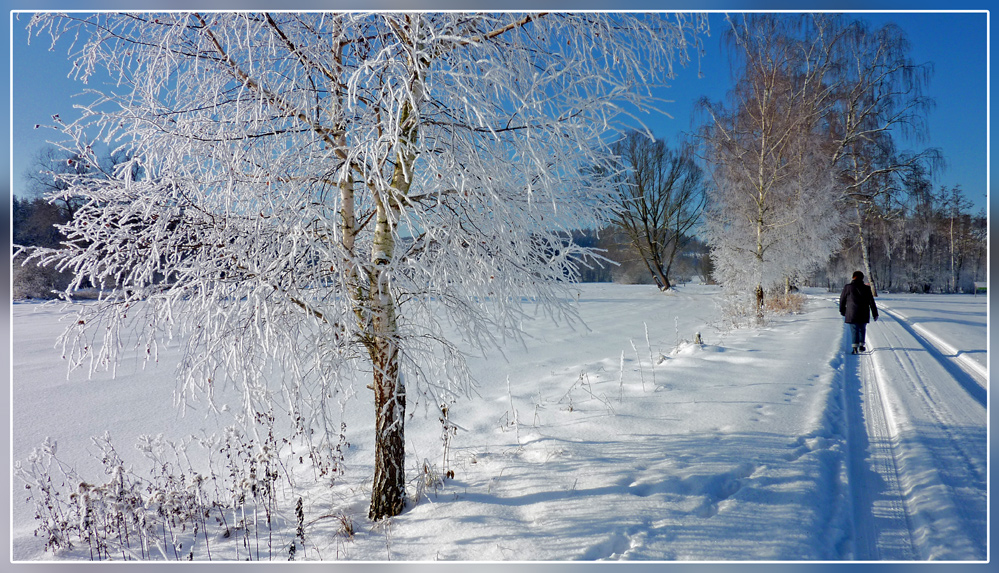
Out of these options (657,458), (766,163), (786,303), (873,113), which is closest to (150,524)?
(657,458)

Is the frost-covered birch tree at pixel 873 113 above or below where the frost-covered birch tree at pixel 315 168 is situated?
above

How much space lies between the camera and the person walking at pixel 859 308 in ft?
19.7

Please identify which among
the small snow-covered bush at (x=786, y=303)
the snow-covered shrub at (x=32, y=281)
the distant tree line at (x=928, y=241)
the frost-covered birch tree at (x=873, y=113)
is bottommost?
the small snow-covered bush at (x=786, y=303)

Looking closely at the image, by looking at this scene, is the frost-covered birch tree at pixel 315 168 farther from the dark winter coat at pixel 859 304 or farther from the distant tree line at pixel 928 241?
the dark winter coat at pixel 859 304

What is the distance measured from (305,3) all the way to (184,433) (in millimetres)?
3477

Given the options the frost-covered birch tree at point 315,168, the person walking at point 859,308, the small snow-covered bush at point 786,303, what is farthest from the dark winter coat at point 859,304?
the frost-covered birch tree at point 315,168

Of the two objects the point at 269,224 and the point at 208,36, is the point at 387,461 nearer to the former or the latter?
the point at 269,224

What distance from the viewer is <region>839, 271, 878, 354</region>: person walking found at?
19.7 feet

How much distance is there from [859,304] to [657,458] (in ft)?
16.3

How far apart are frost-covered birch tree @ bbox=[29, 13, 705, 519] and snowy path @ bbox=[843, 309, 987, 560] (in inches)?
75.4

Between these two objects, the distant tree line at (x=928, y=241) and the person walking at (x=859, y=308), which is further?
the person walking at (x=859, y=308)

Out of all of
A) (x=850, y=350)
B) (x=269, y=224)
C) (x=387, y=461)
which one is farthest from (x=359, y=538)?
(x=850, y=350)

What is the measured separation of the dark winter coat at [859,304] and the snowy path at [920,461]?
129 centimetres

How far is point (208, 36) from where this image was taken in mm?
2146
